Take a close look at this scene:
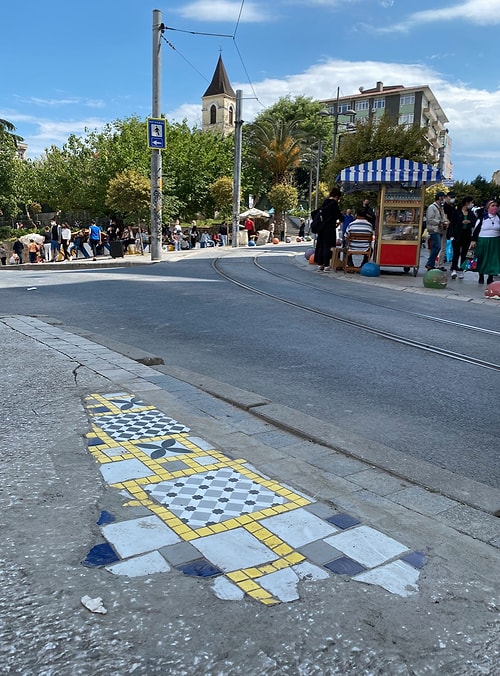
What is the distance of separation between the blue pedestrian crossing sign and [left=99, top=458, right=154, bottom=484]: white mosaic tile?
1933cm

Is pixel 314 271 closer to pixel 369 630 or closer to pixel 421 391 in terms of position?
pixel 421 391

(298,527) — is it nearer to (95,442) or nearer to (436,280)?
(95,442)

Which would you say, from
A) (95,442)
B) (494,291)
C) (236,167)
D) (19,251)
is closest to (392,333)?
(494,291)

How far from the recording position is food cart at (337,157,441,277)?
13953mm

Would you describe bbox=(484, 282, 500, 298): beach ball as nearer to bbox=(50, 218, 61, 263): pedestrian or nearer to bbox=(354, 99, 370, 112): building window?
bbox=(50, 218, 61, 263): pedestrian

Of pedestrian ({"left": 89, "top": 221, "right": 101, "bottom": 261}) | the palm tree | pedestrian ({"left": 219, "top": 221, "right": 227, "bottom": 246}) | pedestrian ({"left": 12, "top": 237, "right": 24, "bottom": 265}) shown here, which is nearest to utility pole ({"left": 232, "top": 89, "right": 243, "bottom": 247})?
pedestrian ({"left": 219, "top": 221, "right": 227, "bottom": 246})

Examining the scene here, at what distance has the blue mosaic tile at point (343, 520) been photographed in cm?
269

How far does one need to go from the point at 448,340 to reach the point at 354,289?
5.33 metres

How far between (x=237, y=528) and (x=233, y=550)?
0.19 meters

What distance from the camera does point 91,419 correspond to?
400 centimetres

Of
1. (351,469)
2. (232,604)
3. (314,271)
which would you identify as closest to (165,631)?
(232,604)

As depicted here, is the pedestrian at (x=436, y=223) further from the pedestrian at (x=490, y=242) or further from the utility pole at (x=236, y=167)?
the utility pole at (x=236, y=167)

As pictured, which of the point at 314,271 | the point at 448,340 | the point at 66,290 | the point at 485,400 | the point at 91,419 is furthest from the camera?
the point at 314,271

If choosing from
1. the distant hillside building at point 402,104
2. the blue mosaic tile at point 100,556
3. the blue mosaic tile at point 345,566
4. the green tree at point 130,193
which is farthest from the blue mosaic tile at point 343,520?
the distant hillside building at point 402,104
